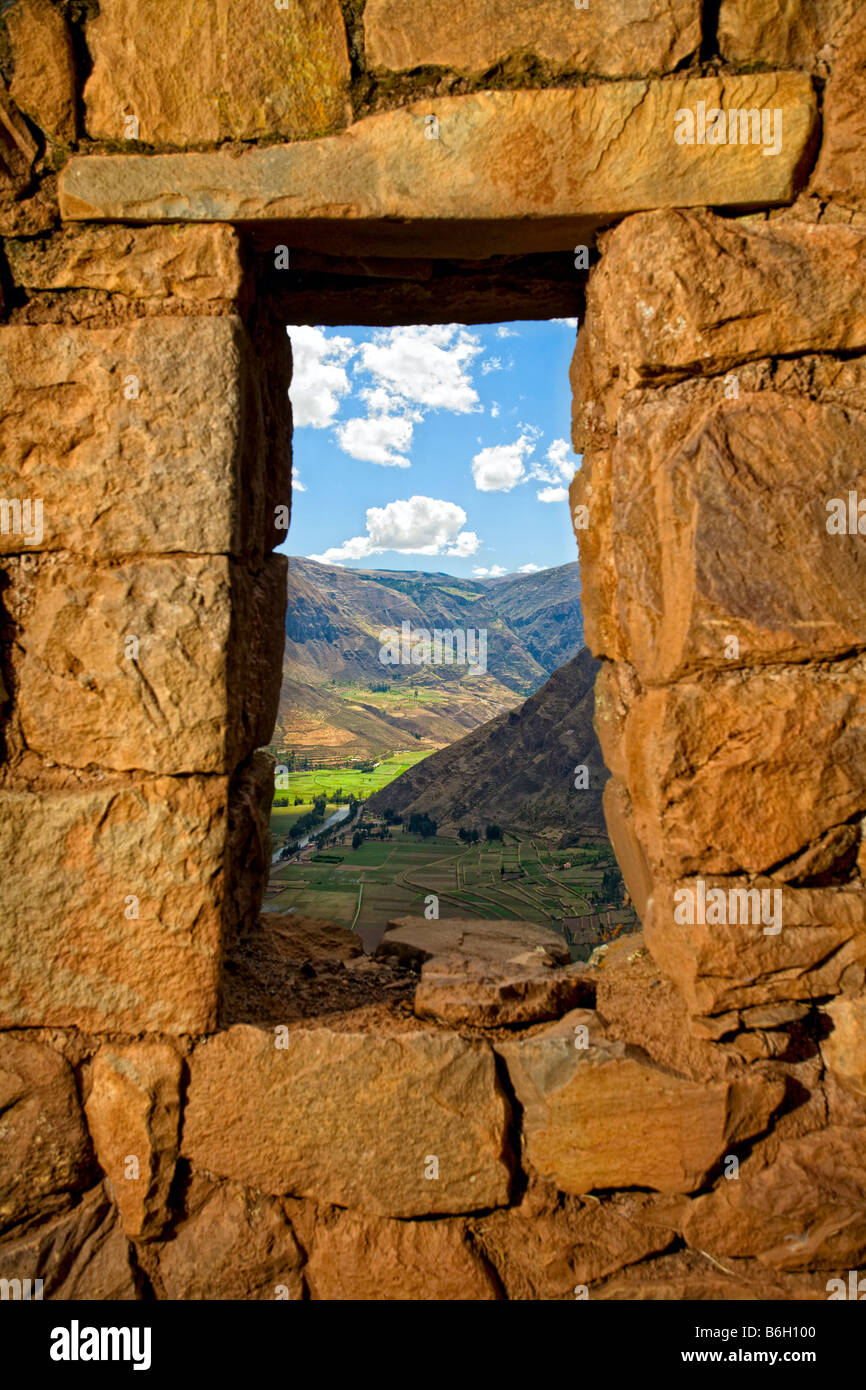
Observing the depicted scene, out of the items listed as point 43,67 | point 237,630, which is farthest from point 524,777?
point 43,67

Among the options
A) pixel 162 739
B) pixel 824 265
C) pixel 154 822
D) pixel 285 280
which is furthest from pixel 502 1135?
pixel 285 280

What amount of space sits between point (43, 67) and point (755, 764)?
2.78m

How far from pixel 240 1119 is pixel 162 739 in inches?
43.6

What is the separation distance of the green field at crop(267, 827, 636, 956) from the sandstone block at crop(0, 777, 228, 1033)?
1.16 metres

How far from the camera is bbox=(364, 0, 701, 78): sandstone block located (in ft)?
6.56

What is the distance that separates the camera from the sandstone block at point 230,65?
205 centimetres

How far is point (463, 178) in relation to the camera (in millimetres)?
2033

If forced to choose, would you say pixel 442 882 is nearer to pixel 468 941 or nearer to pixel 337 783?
pixel 468 941

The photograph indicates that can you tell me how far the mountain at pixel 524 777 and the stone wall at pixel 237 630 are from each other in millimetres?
4604

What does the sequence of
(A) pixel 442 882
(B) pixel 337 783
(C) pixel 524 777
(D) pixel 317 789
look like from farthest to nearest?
(B) pixel 337 783
(D) pixel 317 789
(C) pixel 524 777
(A) pixel 442 882

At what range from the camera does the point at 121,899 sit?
6.83 ft

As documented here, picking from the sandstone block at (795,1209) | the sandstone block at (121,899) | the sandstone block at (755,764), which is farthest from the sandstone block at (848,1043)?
the sandstone block at (121,899)

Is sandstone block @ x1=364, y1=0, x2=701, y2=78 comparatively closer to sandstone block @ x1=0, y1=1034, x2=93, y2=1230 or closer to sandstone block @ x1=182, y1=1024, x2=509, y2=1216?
sandstone block @ x1=182, y1=1024, x2=509, y2=1216

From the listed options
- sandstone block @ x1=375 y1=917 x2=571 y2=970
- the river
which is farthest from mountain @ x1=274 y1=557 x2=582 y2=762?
sandstone block @ x1=375 y1=917 x2=571 y2=970
